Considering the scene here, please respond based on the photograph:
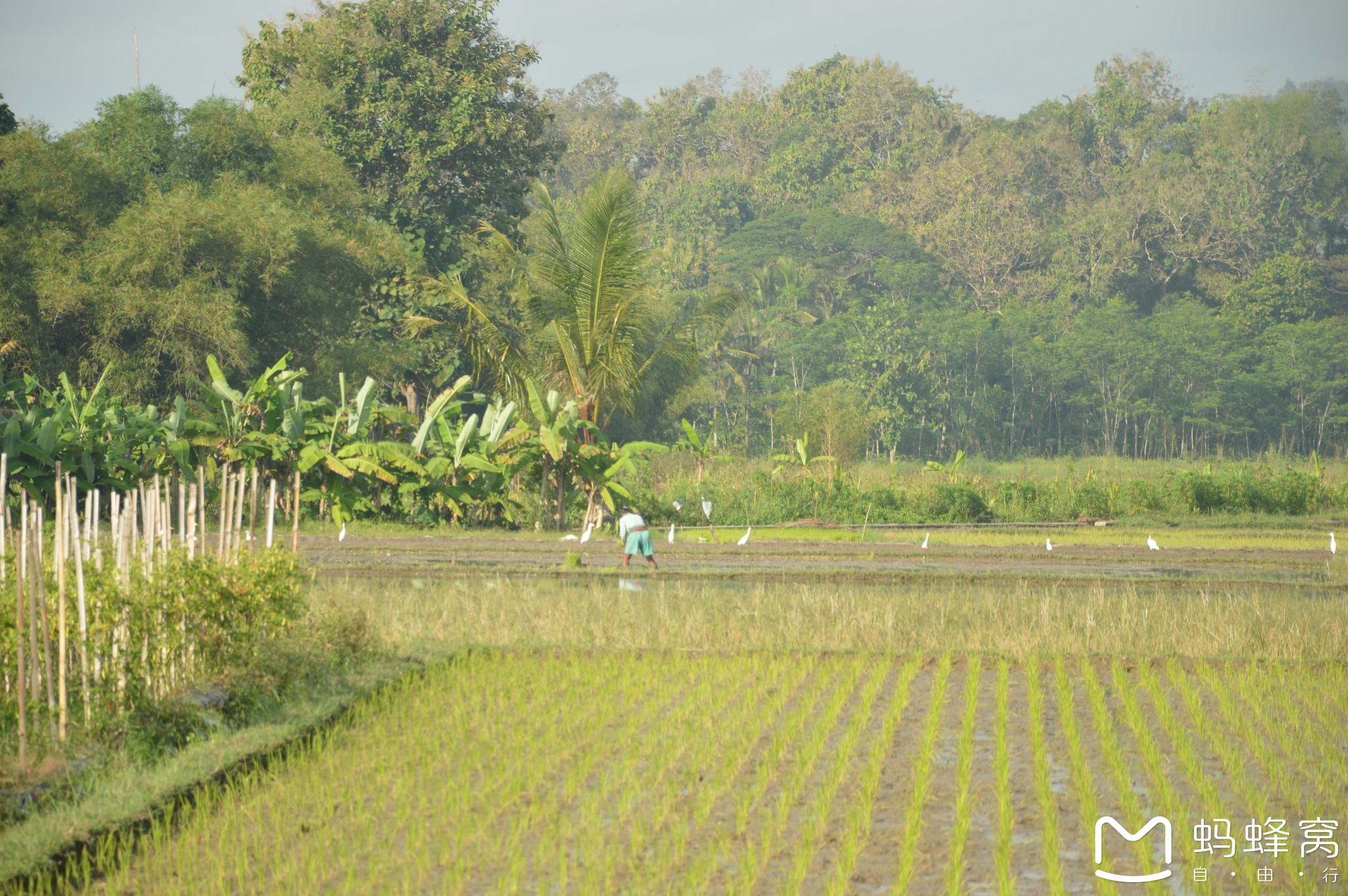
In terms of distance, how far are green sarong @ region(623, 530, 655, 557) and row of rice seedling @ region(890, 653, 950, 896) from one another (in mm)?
5938

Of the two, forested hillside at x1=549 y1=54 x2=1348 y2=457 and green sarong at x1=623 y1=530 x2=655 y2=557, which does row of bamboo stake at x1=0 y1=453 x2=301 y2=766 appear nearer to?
green sarong at x1=623 y1=530 x2=655 y2=557

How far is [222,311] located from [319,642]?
14.3m

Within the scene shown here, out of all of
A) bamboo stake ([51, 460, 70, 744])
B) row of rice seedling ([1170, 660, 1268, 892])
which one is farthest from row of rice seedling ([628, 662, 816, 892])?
bamboo stake ([51, 460, 70, 744])

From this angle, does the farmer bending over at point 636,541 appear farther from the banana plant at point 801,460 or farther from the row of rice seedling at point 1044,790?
the banana plant at point 801,460

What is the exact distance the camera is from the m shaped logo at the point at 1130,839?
5086 mm

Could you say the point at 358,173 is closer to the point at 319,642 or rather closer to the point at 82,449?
the point at 82,449

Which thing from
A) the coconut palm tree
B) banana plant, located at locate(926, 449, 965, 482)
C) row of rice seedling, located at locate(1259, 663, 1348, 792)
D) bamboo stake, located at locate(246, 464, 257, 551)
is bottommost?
row of rice seedling, located at locate(1259, 663, 1348, 792)

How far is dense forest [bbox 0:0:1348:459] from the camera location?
72.3ft

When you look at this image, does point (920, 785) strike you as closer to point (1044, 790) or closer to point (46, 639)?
point (1044, 790)

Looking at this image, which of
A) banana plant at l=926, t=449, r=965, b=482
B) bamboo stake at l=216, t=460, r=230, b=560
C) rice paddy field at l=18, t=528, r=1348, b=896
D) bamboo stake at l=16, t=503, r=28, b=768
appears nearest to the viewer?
rice paddy field at l=18, t=528, r=1348, b=896

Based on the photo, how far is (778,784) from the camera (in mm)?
6305

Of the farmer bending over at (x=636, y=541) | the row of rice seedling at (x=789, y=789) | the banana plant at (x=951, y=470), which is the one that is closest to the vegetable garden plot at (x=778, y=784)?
the row of rice seedling at (x=789, y=789)

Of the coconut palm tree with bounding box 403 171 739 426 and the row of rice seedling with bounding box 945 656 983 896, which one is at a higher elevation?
the coconut palm tree with bounding box 403 171 739 426

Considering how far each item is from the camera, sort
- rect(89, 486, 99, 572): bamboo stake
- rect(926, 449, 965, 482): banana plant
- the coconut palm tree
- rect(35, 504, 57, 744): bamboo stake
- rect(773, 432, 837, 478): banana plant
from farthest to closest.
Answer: rect(773, 432, 837, 478): banana plant < rect(926, 449, 965, 482): banana plant < the coconut palm tree < rect(89, 486, 99, 572): bamboo stake < rect(35, 504, 57, 744): bamboo stake
